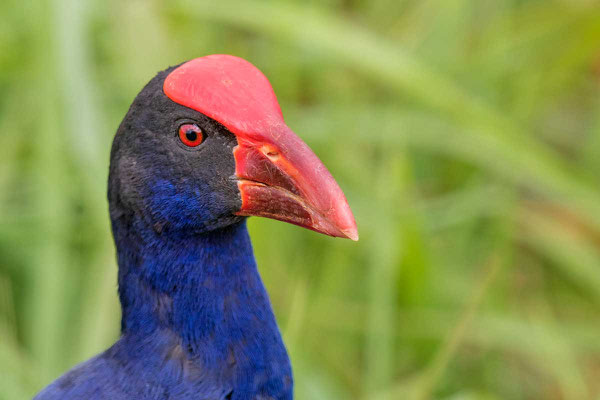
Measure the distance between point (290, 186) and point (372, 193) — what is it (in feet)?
3.87

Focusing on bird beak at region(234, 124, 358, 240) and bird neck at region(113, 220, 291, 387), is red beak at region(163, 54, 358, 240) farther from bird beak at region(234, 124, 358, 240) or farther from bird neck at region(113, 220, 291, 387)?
bird neck at region(113, 220, 291, 387)

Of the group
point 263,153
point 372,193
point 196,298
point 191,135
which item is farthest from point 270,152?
point 372,193

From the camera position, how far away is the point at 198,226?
1.33 m

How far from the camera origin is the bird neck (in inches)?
52.8

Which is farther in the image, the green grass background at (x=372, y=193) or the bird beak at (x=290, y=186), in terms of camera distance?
the green grass background at (x=372, y=193)

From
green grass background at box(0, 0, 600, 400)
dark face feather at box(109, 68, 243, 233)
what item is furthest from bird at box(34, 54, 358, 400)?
green grass background at box(0, 0, 600, 400)

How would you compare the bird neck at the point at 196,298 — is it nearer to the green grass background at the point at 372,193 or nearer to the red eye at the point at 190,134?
the red eye at the point at 190,134

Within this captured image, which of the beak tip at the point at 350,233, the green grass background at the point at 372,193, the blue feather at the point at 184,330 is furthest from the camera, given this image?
the green grass background at the point at 372,193

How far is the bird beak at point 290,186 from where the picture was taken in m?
1.23

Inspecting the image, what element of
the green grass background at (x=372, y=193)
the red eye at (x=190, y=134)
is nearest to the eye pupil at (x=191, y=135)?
the red eye at (x=190, y=134)

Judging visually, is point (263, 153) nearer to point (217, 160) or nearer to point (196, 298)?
point (217, 160)

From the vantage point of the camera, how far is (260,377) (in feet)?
4.46

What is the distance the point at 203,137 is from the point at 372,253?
43.0 inches

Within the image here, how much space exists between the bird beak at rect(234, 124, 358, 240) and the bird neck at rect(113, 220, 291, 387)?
0.10 meters
